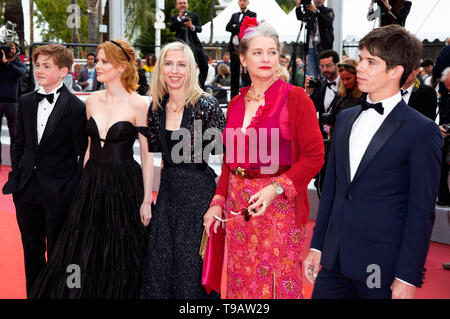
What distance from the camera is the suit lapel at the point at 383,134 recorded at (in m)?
2.03

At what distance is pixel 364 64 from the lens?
2.10 m

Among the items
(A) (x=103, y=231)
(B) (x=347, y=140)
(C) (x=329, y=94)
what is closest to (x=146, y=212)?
(A) (x=103, y=231)

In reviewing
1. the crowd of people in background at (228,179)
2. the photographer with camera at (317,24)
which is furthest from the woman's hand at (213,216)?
the photographer with camera at (317,24)

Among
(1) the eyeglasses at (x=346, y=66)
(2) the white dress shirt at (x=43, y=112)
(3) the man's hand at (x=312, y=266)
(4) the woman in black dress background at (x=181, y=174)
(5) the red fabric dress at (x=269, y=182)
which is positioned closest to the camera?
(3) the man's hand at (x=312, y=266)

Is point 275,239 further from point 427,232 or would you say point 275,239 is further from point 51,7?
point 51,7

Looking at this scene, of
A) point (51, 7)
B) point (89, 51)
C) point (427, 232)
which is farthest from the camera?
point (51, 7)

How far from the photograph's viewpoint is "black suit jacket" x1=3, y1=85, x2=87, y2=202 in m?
3.45

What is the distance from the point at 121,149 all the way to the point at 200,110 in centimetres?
62

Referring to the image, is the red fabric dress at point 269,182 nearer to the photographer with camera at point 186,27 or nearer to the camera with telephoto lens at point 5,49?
the photographer with camera at point 186,27

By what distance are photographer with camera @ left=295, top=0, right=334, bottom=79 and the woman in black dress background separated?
12.3 feet

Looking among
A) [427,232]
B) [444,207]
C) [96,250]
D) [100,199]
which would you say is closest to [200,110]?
[100,199]

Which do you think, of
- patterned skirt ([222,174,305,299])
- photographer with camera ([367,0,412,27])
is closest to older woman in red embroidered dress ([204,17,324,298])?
patterned skirt ([222,174,305,299])

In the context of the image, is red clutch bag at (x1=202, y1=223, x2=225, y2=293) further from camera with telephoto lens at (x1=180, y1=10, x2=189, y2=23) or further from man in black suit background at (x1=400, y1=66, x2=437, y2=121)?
camera with telephoto lens at (x1=180, y1=10, x2=189, y2=23)

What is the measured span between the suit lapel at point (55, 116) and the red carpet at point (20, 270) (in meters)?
1.32
